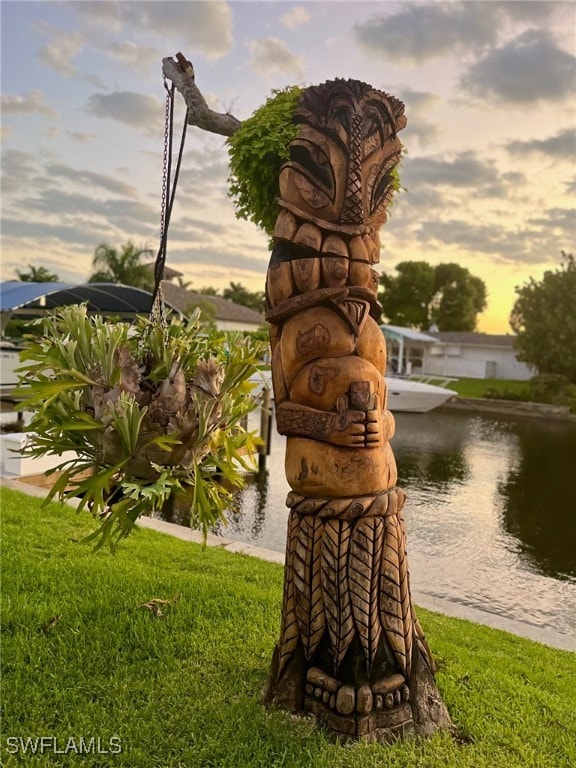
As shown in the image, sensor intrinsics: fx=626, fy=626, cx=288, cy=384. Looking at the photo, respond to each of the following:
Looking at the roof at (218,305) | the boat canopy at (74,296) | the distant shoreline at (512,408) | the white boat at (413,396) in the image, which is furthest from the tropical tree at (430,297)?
the boat canopy at (74,296)

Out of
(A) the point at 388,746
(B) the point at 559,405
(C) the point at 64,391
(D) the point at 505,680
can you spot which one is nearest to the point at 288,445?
(C) the point at 64,391

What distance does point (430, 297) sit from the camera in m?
53.8

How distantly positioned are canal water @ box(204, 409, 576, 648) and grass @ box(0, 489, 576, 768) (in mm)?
1395

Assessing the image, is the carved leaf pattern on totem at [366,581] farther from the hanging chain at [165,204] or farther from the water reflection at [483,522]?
the water reflection at [483,522]

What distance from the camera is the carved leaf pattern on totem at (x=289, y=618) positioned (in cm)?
349

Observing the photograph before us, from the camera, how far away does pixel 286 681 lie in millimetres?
3490

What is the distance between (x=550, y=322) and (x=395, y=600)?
1187 inches

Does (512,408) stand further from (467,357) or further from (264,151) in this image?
(264,151)

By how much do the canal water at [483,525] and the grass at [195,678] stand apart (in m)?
1.39

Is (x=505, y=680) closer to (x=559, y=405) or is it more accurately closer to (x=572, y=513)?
(x=572, y=513)

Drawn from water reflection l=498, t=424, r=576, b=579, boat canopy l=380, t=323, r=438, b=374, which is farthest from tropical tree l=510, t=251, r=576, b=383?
water reflection l=498, t=424, r=576, b=579

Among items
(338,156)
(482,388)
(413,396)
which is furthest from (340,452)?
(482,388)

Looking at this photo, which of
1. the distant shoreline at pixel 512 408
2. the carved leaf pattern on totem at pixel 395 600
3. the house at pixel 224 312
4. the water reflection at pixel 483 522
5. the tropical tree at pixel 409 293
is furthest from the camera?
the tropical tree at pixel 409 293

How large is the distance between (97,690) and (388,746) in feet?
5.79
